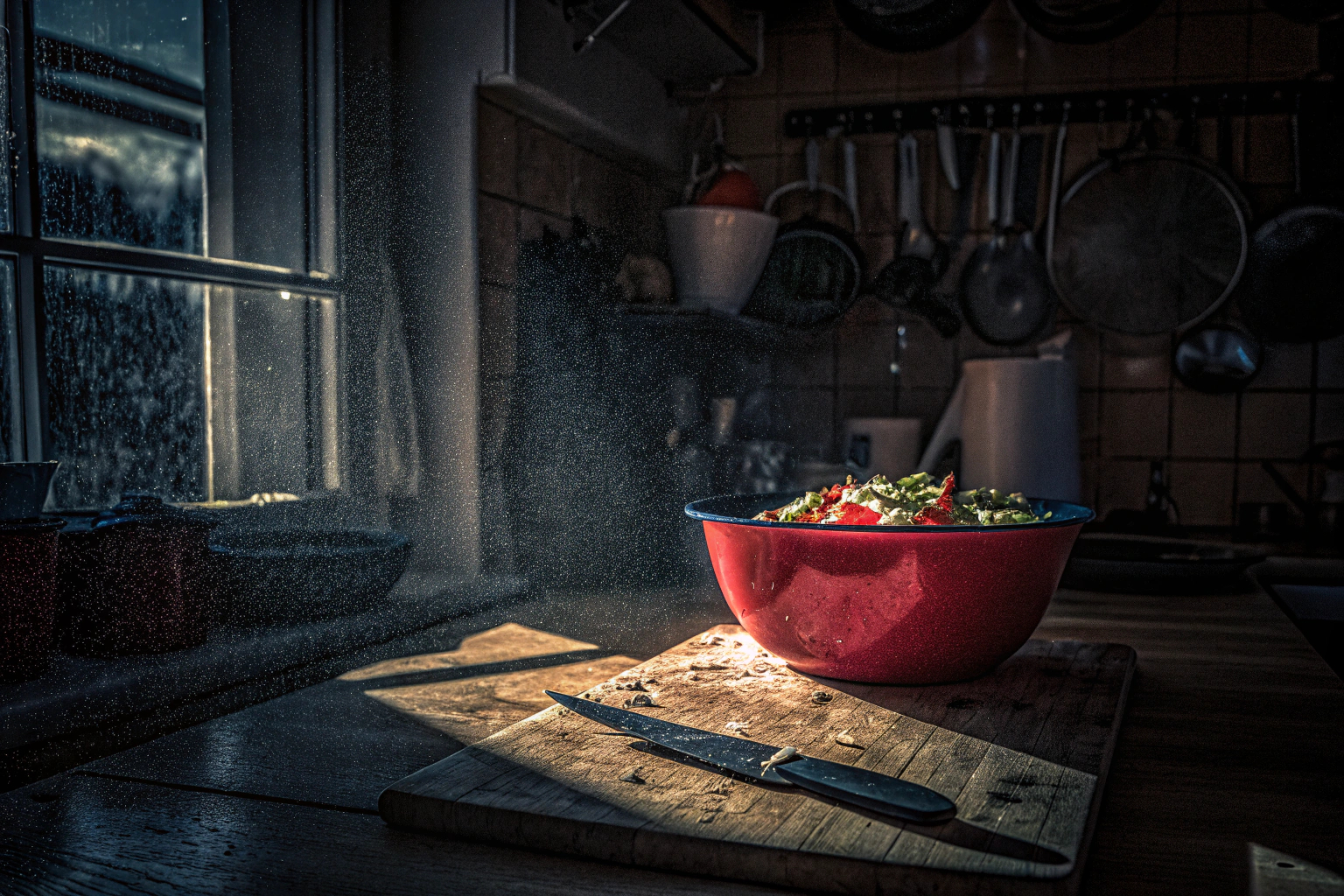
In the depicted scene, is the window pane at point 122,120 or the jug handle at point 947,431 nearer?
the window pane at point 122,120

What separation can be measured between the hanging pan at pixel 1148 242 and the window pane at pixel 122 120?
58.9 inches

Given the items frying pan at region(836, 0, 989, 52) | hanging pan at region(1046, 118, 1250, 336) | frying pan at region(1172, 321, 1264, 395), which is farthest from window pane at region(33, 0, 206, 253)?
frying pan at region(1172, 321, 1264, 395)

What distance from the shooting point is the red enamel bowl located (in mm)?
562

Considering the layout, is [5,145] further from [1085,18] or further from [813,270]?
[1085,18]

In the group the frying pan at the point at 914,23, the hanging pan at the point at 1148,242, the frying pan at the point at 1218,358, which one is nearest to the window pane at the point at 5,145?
the frying pan at the point at 914,23

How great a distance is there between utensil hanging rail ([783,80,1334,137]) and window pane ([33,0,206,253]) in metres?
1.27

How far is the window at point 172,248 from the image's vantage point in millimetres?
892

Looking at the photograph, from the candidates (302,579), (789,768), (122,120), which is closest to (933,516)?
(789,768)

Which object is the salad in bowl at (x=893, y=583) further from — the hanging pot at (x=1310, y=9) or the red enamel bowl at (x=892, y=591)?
the hanging pot at (x=1310, y=9)

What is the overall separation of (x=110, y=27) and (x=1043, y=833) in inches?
43.6

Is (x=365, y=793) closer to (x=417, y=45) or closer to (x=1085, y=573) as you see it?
(x=1085, y=573)

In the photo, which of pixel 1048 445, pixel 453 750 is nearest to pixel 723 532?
pixel 453 750

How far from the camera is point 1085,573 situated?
3.37 ft

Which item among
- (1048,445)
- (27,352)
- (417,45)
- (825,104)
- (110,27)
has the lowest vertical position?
(1048,445)
